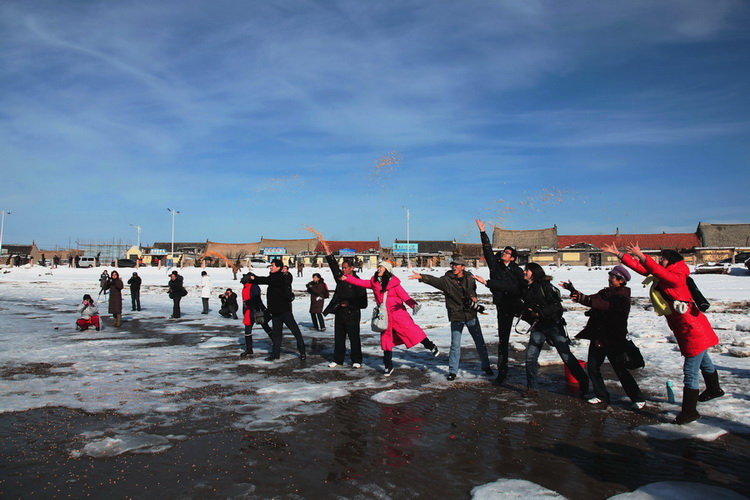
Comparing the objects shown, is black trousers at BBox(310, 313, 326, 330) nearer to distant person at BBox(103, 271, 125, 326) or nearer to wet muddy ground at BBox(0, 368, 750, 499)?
distant person at BBox(103, 271, 125, 326)

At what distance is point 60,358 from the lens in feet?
31.6

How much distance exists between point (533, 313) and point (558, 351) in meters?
0.56

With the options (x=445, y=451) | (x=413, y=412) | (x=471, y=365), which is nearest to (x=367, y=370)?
(x=471, y=365)

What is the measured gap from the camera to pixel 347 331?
29.2 feet

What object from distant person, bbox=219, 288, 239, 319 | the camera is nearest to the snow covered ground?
the camera

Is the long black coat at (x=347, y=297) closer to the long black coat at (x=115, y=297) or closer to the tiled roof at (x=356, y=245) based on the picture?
the long black coat at (x=115, y=297)

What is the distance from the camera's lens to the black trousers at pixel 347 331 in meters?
8.77

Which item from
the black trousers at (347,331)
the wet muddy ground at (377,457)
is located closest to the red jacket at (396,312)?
the black trousers at (347,331)

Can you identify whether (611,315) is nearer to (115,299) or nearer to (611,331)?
(611,331)

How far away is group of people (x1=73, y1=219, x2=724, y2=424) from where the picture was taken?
5562 mm

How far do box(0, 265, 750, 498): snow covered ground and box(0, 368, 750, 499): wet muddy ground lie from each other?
28 cm

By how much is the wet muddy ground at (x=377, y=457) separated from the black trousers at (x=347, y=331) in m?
2.62

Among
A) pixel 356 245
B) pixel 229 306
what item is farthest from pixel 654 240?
pixel 229 306

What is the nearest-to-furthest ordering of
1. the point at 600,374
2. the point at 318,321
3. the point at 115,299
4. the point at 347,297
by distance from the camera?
1. the point at 600,374
2. the point at 347,297
3. the point at 318,321
4. the point at 115,299
